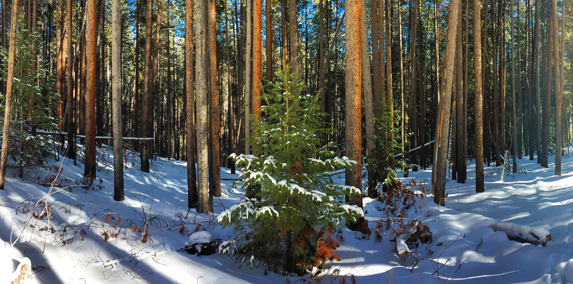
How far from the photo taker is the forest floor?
4.24m

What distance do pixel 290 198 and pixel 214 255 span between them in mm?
1916

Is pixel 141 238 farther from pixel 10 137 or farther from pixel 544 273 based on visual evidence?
pixel 544 273

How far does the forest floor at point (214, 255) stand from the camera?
424 cm

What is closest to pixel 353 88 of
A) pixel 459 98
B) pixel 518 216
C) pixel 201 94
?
pixel 201 94

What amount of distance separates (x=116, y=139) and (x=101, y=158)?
7376mm

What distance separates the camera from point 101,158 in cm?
1412

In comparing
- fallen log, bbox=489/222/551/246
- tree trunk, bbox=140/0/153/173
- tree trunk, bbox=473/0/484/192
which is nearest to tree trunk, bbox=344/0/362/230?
fallen log, bbox=489/222/551/246

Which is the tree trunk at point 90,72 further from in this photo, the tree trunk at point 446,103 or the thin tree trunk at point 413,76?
the thin tree trunk at point 413,76

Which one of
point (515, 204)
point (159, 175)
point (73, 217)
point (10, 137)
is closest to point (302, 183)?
point (73, 217)

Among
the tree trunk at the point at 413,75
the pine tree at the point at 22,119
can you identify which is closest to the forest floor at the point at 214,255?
the pine tree at the point at 22,119

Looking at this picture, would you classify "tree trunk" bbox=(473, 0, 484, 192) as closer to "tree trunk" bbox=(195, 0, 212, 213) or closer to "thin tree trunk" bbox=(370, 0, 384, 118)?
"thin tree trunk" bbox=(370, 0, 384, 118)

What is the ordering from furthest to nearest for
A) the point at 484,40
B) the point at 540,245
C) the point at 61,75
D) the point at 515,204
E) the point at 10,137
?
the point at 484,40, the point at 61,75, the point at 515,204, the point at 10,137, the point at 540,245

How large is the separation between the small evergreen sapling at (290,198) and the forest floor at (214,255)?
1.03ft

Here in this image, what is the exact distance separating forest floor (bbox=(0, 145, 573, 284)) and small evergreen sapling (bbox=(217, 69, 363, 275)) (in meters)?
0.31
